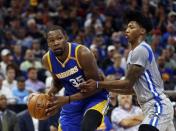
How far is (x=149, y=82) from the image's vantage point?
6008 mm

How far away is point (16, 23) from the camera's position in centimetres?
1549

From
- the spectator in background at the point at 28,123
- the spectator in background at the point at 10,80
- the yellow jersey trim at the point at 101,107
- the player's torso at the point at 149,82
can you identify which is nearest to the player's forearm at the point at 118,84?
the player's torso at the point at 149,82

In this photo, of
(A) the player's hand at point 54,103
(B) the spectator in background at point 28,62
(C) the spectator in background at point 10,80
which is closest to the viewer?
(A) the player's hand at point 54,103

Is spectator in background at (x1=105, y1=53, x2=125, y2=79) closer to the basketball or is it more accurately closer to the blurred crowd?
the blurred crowd

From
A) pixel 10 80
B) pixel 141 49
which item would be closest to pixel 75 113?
pixel 141 49

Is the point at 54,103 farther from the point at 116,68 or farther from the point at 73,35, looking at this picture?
the point at 73,35

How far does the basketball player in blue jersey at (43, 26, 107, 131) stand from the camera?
257 inches

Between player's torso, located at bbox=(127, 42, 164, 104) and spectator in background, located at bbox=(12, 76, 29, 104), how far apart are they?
18.3 ft

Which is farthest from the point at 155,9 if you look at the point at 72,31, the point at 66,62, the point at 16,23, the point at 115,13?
the point at 66,62

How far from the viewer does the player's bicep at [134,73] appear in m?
5.91

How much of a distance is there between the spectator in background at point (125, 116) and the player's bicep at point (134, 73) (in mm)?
3433

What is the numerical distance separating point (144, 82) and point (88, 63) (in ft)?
2.65

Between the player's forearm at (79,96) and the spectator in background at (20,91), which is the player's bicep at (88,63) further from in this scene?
the spectator in background at (20,91)

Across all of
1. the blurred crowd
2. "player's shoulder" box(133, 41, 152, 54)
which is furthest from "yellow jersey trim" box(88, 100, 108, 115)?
the blurred crowd
